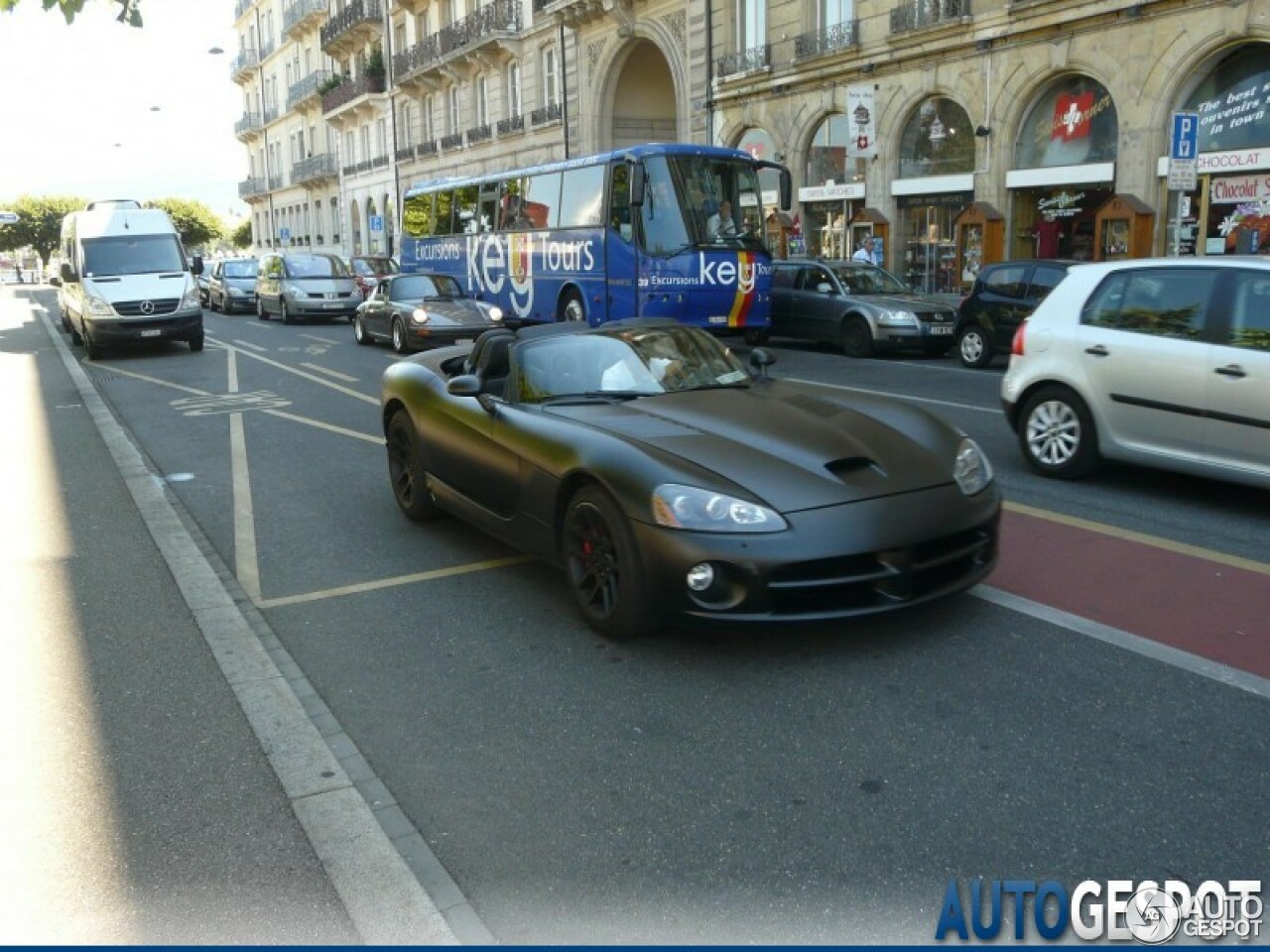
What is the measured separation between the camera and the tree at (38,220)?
352ft

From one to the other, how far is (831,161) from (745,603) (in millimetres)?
25423

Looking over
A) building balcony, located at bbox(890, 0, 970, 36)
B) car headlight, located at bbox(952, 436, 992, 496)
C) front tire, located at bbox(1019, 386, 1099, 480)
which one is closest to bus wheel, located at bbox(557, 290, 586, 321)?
building balcony, located at bbox(890, 0, 970, 36)

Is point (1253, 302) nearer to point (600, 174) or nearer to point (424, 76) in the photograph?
point (600, 174)

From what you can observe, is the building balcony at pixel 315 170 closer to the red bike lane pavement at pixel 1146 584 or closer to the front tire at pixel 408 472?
the front tire at pixel 408 472

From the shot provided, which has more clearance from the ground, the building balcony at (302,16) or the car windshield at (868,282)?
the building balcony at (302,16)

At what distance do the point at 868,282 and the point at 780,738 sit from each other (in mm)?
15594

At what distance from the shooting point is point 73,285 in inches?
795

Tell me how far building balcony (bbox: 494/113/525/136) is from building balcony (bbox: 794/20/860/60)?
15894 millimetres

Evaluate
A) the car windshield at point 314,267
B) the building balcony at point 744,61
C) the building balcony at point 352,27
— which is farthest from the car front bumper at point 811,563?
the building balcony at point 352,27

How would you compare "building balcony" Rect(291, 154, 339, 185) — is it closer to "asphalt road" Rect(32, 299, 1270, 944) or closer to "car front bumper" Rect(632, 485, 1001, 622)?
"asphalt road" Rect(32, 299, 1270, 944)

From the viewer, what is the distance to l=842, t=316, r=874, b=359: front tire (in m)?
17.4

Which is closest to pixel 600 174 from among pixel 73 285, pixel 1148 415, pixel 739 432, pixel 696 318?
pixel 696 318

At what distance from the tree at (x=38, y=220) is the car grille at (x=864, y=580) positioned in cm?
11719

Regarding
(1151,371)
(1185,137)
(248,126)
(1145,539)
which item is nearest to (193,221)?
(248,126)
